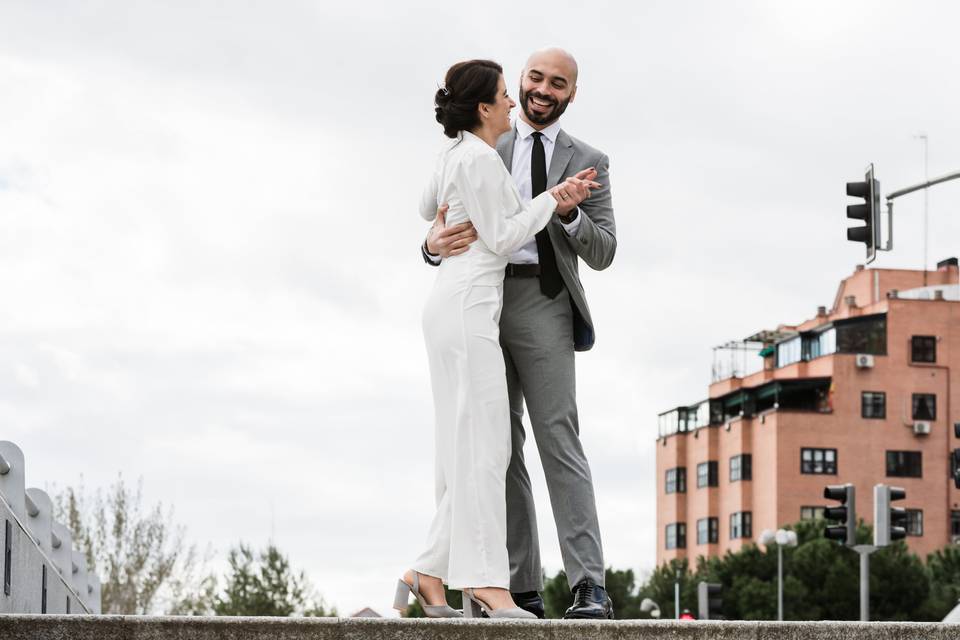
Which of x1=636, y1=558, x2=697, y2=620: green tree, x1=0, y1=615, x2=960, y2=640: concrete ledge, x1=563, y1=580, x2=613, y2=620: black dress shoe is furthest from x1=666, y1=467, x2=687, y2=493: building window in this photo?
x1=0, y1=615, x2=960, y2=640: concrete ledge

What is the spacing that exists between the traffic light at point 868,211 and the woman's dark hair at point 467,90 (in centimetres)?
1179

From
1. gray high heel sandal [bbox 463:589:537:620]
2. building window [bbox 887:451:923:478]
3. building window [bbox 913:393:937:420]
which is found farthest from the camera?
building window [bbox 913:393:937:420]

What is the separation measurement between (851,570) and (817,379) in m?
25.4

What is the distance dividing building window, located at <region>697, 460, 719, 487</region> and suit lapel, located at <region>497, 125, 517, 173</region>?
80.9 meters

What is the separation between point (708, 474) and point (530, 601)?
267ft

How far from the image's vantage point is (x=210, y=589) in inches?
2422

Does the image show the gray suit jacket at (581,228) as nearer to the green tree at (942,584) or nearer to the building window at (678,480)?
the green tree at (942,584)

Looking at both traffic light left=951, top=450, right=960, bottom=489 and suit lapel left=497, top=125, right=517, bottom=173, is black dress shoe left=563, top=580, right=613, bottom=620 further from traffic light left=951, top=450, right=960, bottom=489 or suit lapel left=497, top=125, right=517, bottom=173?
traffic light left=951, top=450, right=960, bottom=489

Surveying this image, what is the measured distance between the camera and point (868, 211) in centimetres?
1828

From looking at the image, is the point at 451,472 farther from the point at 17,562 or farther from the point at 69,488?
the point at 69,488

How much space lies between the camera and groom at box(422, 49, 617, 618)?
7.07m

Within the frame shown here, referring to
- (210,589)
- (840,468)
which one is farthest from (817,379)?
(210,589)

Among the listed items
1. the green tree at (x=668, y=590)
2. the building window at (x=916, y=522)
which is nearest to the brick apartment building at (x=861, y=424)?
the building window at (x=916, y=522)

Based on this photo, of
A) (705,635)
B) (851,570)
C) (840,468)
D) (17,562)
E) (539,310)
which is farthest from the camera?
(840,468)
